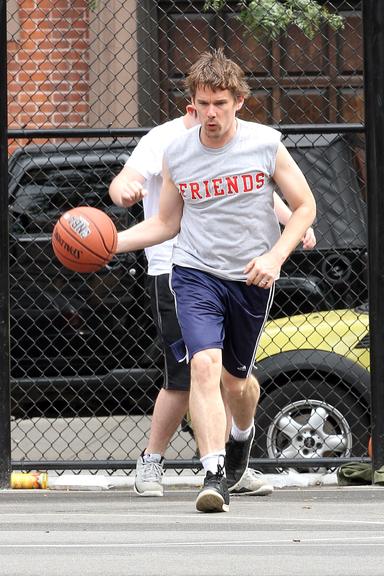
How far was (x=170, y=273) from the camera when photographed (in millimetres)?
6957

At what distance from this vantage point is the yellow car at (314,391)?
8258 mm

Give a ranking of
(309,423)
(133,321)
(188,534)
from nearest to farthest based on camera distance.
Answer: (188,534) → (309,423) → (133,321)

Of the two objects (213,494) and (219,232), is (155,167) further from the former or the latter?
(213,494)

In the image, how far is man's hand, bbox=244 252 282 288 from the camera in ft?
21.0

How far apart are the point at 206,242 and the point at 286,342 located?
73.2 inches

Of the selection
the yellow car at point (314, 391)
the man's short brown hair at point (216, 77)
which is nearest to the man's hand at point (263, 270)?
the man's short brown hair at point (216, 77)

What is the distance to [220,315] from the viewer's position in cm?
665

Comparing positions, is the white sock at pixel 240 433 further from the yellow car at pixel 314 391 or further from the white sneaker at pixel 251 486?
the yellow car at pixel 314 391

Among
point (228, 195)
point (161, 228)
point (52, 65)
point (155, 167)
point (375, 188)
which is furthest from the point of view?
point (52, 65)

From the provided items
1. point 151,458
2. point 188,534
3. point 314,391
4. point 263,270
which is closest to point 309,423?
point 314,391

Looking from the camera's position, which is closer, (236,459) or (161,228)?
(161,228)

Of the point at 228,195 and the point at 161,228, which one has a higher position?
the point at 228,195

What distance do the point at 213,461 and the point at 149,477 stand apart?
0.85m

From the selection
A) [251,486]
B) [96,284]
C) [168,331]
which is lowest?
[251,486]
